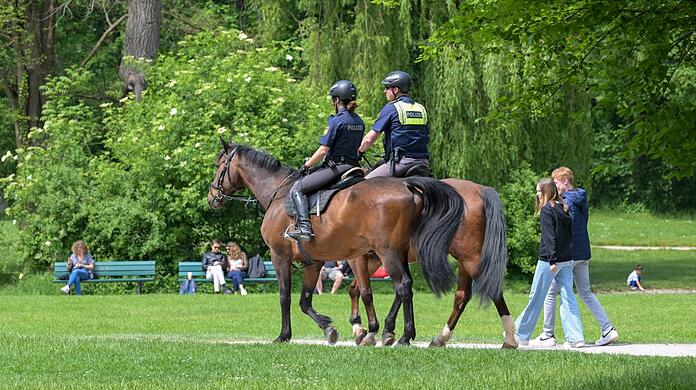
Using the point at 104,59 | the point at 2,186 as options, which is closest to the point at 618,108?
the point at 2,186

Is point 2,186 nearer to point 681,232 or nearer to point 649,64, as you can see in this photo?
point 649,64

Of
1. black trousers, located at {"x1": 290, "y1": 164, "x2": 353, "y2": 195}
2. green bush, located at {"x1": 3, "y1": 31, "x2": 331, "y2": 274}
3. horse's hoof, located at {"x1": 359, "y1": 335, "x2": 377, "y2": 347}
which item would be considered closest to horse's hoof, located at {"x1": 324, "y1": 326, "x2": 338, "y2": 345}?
horse's hoof, located at {"x1": 359, "y1": 335, "x2": 377, "y2": 347}

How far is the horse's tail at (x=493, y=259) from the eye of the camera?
1373 centimetres

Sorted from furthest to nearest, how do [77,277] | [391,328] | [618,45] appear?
1. [77,277]
2. [391,328]
3. [618,45]

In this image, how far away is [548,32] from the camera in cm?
1140

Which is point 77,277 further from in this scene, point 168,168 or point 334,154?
point 334,154

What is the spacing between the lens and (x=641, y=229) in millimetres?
57469

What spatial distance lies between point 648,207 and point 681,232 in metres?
11.0

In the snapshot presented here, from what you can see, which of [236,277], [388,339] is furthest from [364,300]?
[236,277]

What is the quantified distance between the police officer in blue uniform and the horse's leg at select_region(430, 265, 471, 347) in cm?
174

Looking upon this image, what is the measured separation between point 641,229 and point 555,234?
44.0 m

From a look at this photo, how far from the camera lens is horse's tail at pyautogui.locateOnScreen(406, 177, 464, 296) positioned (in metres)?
13.5

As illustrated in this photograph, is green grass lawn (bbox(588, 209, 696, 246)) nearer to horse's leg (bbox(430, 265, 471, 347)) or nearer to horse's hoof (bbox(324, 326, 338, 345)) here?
horse's leg (bbox(430, 265, 471, 347))

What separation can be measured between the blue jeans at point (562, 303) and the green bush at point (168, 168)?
1494cm
